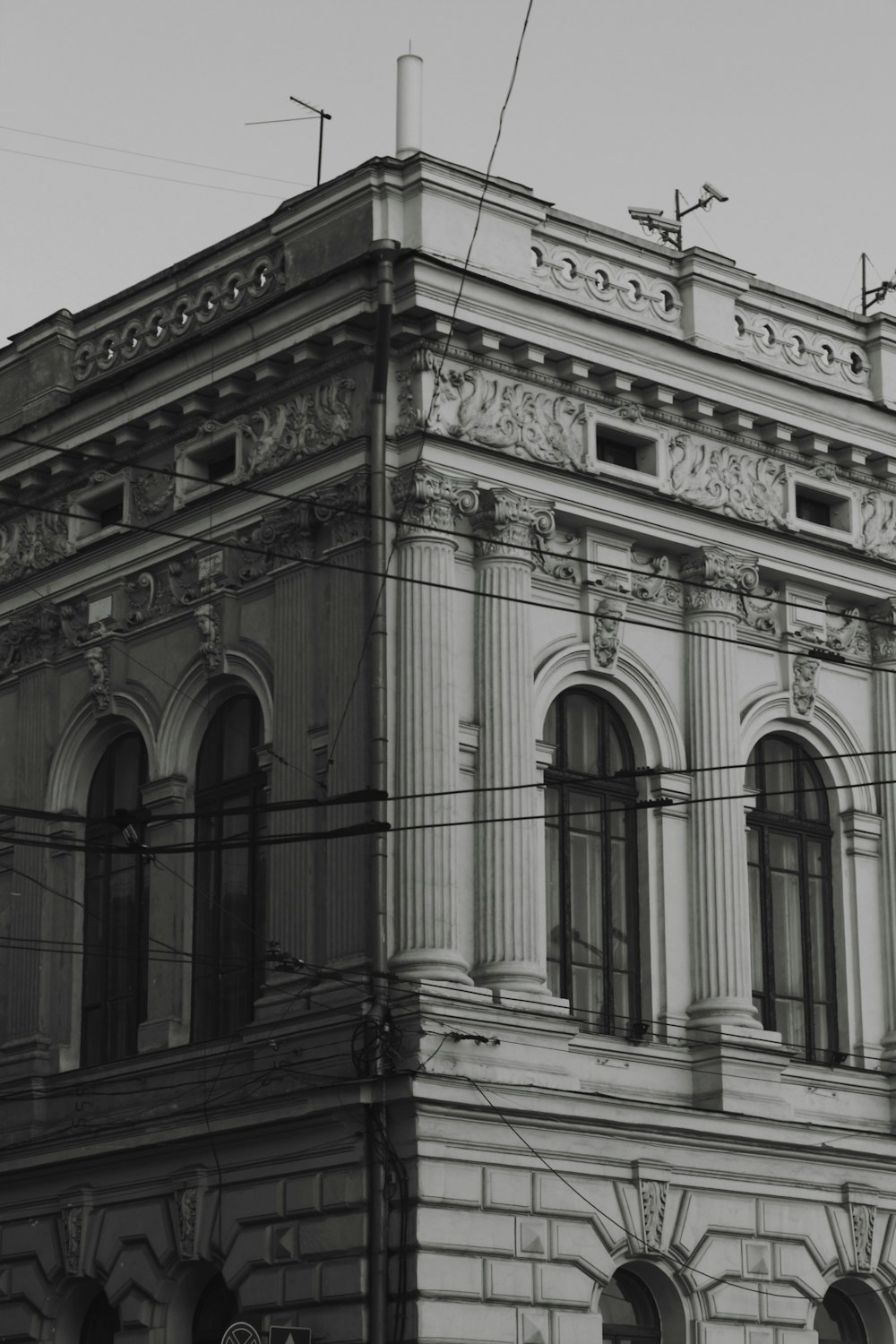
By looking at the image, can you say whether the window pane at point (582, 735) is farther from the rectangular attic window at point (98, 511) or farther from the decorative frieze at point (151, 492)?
the rectangular attic window at point (98, 511)

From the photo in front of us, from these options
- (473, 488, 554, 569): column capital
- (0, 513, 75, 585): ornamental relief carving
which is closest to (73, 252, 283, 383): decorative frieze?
(0, 513, 75, 585): ornamental relief carving

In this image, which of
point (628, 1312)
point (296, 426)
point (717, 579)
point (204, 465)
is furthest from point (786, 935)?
point (204, 465)

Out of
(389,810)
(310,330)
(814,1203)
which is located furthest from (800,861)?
(310,330)

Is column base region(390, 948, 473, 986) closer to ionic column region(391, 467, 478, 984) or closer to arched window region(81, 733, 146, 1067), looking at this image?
ionic column region(391, 467, 478, 984)

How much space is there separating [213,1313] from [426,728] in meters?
7.65

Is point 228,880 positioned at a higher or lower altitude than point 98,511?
lower

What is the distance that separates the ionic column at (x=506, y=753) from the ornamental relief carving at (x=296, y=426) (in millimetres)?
2157

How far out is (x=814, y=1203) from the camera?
33531 mm

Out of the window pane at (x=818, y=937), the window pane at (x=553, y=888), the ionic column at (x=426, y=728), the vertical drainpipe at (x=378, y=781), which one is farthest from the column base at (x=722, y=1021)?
the vertical drainpipe at (x=378, y=781)

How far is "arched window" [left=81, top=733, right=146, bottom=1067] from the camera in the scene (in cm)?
3547

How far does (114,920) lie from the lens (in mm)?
36000

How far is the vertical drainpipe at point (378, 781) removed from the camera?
29547 mm

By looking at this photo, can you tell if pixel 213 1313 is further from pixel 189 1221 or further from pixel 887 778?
pixel 887 778

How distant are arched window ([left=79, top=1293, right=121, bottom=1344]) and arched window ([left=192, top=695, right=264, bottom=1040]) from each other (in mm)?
3627
